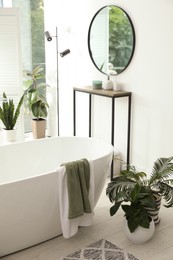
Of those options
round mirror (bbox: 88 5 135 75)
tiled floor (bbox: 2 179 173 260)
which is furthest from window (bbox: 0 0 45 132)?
tiled floor (bbox: 2 179 173 260)

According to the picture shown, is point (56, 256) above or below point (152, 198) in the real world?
below

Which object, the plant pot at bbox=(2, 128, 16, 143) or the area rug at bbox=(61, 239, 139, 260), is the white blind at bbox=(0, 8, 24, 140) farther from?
the area rug at bbox=(61, 239, 139, 260)

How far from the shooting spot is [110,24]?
167 inches

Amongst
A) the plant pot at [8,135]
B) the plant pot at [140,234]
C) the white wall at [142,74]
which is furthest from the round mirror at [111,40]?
the plant pot at [140,234]

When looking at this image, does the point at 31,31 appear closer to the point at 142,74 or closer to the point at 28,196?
the point at 142,74

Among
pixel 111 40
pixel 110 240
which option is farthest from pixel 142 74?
pixel 110 240

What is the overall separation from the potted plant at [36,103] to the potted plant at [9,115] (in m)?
0.34

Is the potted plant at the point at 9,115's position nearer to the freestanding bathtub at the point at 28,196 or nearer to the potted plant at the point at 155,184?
the freestanding bathtub at the point at 28,196

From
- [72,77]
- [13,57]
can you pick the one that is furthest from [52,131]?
[13,57]

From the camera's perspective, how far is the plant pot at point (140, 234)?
2902 millimetres

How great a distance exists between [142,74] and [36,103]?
170 cm

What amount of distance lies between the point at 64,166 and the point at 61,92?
9.02 feet

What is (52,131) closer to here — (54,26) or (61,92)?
(61,92)

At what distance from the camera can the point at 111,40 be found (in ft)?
14.0
